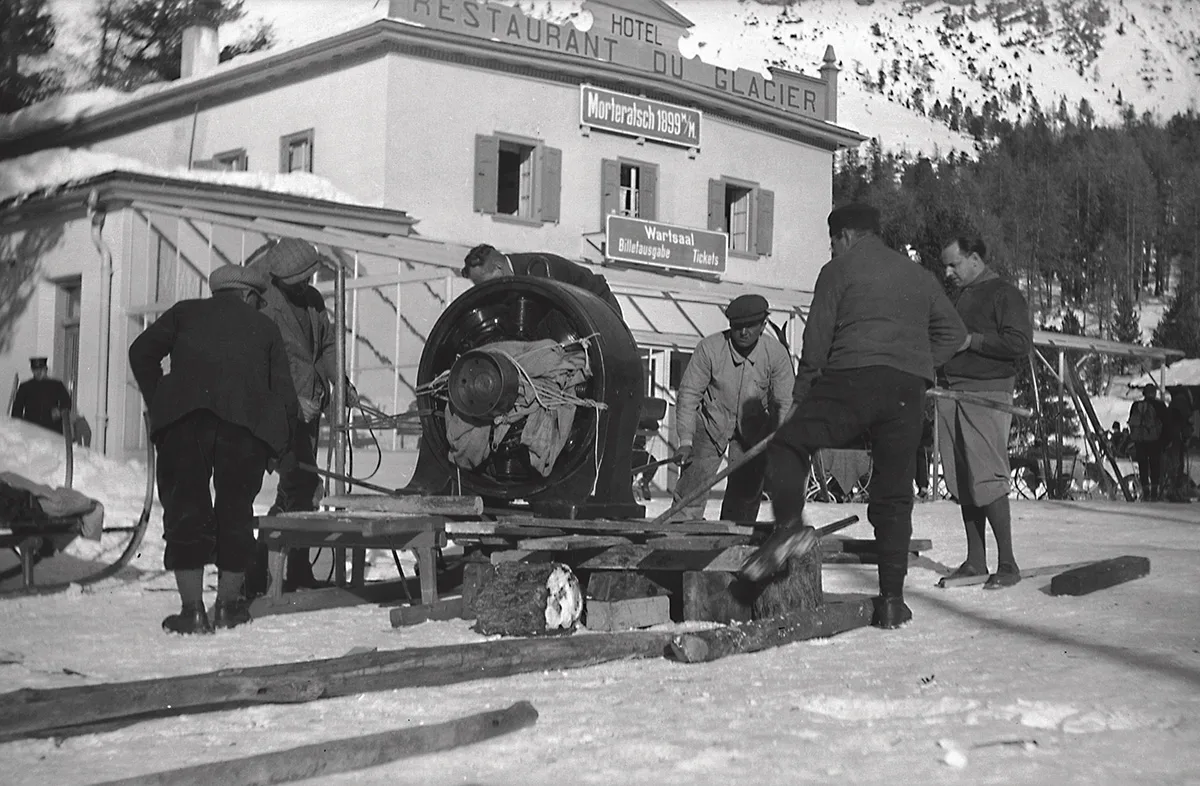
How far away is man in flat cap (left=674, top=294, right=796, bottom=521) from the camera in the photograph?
777cm

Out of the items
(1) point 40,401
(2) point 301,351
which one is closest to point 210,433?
(2) point 301,351

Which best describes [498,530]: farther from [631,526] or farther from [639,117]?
[639,117]

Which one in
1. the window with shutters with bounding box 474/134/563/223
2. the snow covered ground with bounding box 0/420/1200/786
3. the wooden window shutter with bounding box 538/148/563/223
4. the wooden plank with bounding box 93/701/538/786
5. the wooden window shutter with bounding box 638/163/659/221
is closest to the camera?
the wooden plank with bounding box 93/701/538/786

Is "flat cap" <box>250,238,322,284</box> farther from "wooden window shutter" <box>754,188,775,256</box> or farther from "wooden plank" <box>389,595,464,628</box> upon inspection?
"wooden window shutter" <box>754,188,775,256</box>

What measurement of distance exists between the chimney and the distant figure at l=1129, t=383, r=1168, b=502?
16635 millimetres

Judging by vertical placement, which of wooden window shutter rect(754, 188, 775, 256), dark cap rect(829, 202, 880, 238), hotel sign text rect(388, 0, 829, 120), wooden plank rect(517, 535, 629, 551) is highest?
hotel sign text rect(388, 0, 829, 120)

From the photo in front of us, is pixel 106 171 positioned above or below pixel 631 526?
above

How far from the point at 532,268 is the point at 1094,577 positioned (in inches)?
126

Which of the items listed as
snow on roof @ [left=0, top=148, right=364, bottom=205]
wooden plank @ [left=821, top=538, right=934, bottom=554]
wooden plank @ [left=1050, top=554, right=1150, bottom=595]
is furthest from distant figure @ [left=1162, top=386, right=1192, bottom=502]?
wooden plank @ [left=821, top=538, right=934, bottom=554]

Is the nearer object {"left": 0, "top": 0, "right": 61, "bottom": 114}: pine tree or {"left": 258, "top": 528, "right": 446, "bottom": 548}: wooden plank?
{"left": 258, "top": 528, "right": 446, "bottom": 548}: wooden plank

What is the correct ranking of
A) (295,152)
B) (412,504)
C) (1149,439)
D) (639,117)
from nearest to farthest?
(412,504), (1149,439), (295,152), (639,117)

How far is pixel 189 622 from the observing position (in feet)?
19.1

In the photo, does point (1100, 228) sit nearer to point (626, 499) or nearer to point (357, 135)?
point (357, 135)

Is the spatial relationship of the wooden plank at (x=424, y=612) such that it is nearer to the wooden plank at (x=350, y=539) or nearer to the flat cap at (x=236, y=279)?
the wooden plank at (x=350, y=539)
